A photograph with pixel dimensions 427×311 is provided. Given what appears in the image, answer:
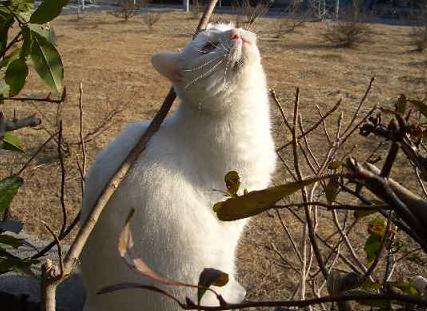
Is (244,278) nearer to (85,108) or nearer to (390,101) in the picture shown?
(85,108)

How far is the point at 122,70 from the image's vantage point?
620 centimetres

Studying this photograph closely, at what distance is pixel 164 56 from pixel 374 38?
8319mm

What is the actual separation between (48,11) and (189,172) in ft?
1.86

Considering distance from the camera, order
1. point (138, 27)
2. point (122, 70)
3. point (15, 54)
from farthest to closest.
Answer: point (138, 27)
point (122, 70)
point (15, 54)

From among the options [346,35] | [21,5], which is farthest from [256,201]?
[346,35]

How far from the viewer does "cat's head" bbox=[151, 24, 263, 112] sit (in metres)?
1.33

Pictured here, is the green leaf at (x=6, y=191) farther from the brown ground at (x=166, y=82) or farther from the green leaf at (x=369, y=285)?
the brown ground at (x=166, y=82)

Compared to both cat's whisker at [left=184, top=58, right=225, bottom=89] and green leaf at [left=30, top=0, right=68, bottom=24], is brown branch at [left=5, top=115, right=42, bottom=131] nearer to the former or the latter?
green leaf at [left=30, top=0, right=68, bottom=24]

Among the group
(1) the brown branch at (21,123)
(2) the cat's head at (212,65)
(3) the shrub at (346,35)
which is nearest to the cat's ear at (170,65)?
(2) the cat's head at (212,65)

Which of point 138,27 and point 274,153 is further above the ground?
point 274,153

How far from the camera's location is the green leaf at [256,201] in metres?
0.39

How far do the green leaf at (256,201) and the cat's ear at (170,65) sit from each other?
960 millimetres

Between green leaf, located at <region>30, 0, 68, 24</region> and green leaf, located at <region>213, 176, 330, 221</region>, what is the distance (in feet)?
1.63

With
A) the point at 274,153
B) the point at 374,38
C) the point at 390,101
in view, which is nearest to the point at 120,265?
the point at 274,153
